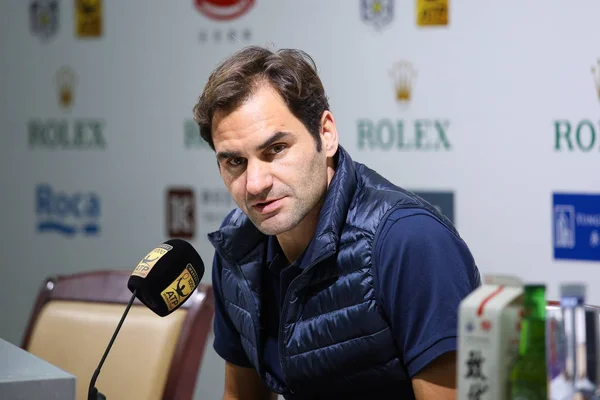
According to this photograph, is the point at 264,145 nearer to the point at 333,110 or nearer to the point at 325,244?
the point at 325,244

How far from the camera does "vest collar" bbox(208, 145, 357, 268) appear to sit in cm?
145

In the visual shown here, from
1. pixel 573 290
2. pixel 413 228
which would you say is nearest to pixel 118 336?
pixel 413 228

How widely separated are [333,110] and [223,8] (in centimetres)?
52

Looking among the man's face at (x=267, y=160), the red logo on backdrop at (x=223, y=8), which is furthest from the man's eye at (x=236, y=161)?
the red logo on backdrop at (x=223, y=8)

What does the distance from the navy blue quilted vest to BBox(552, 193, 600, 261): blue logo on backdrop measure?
899 millimetres

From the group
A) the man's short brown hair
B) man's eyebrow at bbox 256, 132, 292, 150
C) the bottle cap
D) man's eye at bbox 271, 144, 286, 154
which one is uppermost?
the man's short brown hair

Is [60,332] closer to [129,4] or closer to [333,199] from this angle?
[333,199]

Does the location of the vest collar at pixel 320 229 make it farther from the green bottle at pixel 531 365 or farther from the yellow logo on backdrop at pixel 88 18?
the yellow logo on backdrop at pixel 88 18

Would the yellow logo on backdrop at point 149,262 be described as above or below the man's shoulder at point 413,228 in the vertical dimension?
below

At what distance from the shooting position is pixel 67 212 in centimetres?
325

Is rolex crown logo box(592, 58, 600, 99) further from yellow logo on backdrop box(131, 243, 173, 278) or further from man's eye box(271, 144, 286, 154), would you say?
yellow logo on backdrop box(131, 243, 173, 278)

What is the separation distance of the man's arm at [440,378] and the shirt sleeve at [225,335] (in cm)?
51

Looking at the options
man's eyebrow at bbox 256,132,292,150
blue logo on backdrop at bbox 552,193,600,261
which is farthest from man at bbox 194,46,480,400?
blue logo on backdrop at bbox 552,193,600,261

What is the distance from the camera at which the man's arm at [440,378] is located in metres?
1.29
